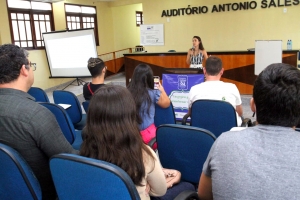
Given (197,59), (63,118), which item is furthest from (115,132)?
(197,59)

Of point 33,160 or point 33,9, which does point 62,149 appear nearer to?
point 33,160

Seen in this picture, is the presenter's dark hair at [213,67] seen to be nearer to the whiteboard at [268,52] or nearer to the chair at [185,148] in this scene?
the chair at [185,148]

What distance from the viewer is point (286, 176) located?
813mm

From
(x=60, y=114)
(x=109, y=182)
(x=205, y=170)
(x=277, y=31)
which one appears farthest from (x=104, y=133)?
(x=277, y=31)

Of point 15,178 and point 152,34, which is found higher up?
point 152,34

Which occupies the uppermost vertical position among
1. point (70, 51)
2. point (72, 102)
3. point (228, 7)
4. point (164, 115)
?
point (228, 7)

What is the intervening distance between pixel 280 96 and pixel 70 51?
5628 mm

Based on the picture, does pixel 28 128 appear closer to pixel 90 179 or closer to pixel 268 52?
pixel 90 179

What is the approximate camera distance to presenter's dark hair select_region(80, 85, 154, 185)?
44.9 inches

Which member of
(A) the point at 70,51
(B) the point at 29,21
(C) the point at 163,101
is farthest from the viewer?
(B) the point at 29,21

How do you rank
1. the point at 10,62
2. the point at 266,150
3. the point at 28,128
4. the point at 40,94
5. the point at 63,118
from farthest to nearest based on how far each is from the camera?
1. the point at 40,94
2. the point at 63,118
3. the point at 10,62
4. the point at 28,128
5. the point at 266,150

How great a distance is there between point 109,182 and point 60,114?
136 cm

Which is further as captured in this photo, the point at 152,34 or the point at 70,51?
the point at 152,34

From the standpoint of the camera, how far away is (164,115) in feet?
8.54
